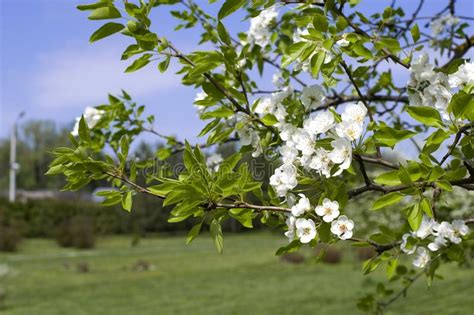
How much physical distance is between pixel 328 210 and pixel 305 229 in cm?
9

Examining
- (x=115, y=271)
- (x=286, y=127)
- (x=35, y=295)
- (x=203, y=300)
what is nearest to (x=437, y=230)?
(x=286, y=127)

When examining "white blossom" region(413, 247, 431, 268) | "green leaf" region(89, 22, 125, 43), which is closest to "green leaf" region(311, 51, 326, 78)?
"green leaf" region(89, 22, 125, 43)

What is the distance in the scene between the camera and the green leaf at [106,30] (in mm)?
1649

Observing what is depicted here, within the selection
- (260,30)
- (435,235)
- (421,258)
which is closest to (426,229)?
(435,235)

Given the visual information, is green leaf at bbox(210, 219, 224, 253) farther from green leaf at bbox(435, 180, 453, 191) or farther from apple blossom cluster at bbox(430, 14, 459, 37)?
apple blossom cluster at bbox(430, 14, 459, 37)

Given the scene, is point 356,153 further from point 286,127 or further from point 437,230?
point 437,230

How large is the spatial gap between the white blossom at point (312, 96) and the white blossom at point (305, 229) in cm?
45

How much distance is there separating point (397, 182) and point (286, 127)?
1.53ft

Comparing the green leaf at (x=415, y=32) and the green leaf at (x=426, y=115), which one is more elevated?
the green leaf at (x=415, y=32)

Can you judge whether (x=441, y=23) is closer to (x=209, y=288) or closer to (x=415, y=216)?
(x=415, y=216)

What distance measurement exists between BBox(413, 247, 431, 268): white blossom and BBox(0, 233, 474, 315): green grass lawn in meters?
3.85

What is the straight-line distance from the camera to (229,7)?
170cm

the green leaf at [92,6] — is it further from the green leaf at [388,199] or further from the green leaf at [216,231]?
the green leaf at [388,199]

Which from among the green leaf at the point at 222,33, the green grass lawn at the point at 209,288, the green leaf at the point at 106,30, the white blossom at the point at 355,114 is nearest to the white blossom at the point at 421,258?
the white blossom at the point at 355,114
